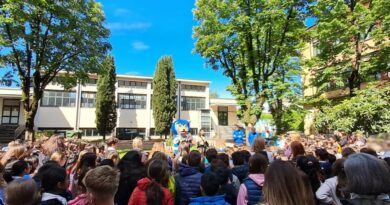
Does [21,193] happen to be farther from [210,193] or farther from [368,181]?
[368,181]

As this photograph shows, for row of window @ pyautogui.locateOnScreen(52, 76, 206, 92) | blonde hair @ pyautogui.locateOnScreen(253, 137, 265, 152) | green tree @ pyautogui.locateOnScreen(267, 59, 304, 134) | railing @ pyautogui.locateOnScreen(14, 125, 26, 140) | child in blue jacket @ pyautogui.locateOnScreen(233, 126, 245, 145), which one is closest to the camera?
blonde hair @ pyautogui.locateOnScreen(253, 137, 265, 152)

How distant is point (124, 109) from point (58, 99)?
26.3 feet

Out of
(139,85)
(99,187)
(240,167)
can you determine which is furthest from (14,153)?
(139,85)

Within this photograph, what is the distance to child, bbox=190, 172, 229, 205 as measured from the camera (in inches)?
122

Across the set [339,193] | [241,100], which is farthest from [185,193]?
[241,100]

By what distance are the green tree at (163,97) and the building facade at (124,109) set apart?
2677 millimetres

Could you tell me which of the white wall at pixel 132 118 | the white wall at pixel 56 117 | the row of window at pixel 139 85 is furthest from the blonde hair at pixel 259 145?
the row of window at pixel 139 85

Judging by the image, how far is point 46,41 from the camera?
13.3 metres

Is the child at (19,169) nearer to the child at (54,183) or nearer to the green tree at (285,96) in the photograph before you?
the child at (54,183)

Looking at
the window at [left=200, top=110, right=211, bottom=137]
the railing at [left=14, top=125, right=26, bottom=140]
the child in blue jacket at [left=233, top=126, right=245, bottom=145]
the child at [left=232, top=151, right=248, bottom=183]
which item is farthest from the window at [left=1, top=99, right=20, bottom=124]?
A: the child at [left=232, top=151, right=248, bottom=183]

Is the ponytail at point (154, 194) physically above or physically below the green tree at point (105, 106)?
below

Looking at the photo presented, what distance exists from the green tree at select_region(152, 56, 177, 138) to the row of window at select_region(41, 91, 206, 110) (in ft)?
10.3

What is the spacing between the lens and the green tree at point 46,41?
1244 cm

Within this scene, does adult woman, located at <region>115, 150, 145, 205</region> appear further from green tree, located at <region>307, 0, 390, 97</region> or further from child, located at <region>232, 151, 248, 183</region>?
green tree, located at <region>307, 0, 390, 97</region>
